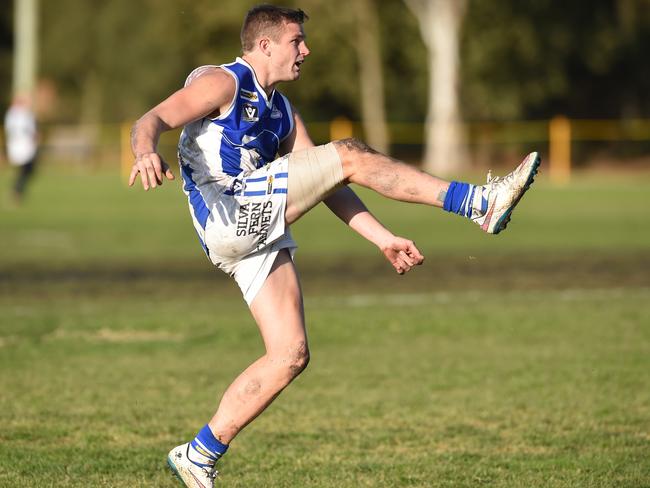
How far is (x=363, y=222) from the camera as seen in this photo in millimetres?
5930

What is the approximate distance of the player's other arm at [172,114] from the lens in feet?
16.4

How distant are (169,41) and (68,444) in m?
56.3

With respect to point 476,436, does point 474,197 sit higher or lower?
higher

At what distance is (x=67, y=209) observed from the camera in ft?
98.5

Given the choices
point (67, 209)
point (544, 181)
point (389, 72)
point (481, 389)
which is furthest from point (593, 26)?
point (481, 389)

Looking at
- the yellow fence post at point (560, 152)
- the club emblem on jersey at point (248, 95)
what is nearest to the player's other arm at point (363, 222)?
the club emblem on jersey at point (248, 95)

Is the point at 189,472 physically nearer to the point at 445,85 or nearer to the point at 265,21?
the point at 265,21

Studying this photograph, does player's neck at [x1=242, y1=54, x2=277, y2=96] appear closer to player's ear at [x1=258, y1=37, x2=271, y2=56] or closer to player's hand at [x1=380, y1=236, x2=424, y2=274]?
player's ear at [x1=258, y1=37, x2=271, y2=56]

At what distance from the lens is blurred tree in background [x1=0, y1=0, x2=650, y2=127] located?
54625mm

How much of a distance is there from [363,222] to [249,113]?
2.48ft

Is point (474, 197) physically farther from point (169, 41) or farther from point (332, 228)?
point (169, 41)

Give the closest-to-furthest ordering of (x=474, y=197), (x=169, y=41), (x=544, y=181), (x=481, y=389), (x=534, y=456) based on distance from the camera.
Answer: (x=474, y=197) → (x=534, y=456) → (x=481, y=389) → (x=544, y=181) → (x=169, y=41)

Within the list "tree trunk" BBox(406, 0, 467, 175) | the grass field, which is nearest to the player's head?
the grass field

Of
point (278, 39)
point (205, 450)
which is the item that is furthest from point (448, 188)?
point (205, 450)
